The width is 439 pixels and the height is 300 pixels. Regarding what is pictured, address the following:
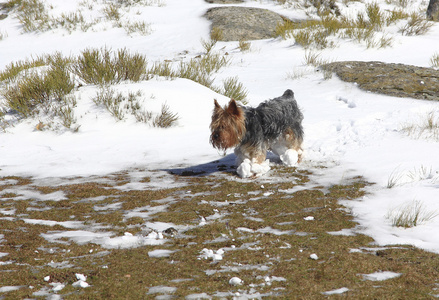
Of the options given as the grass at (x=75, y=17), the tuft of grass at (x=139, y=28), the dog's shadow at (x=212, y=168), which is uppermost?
the grass at (x=75, y=17)

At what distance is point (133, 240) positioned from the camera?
4.23 meters

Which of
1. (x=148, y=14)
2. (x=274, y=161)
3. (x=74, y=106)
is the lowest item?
(x=274, y=161)

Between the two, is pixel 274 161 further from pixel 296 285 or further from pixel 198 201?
pixel 296 285

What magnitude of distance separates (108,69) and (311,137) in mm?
5066

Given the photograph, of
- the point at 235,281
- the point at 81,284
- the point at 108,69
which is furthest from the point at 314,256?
the point at 108,69

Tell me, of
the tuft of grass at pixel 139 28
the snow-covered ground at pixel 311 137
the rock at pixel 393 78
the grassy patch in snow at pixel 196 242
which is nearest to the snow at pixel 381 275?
the grassy patch in snow at pixel 196 242

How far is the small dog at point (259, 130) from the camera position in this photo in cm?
600

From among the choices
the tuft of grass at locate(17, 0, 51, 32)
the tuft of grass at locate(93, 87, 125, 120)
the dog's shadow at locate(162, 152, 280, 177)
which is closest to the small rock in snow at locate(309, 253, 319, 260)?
the dog's shadow at locate(162, 152, 280, 177)

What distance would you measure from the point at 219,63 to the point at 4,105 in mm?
6992

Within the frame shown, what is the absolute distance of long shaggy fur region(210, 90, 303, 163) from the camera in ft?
19.7

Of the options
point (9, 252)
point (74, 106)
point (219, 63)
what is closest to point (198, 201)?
point (9, 252)

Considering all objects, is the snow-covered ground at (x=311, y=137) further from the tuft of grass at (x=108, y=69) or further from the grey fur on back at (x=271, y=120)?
the grey fur on back at (x=271, y=120)

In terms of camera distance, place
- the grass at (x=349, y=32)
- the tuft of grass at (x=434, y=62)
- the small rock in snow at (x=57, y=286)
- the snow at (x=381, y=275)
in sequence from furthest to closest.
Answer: the grass at (x=349, y=32) < the tuft of grass at (x=434, y=62) < the snow at (x=381, y=275) < the small rock in snow at (x=57, y=286)

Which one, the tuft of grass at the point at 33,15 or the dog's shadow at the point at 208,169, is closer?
the dog's shadow at the point at 208,169
